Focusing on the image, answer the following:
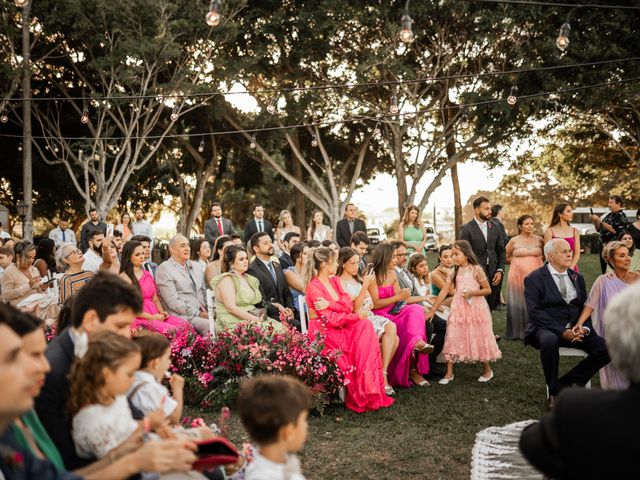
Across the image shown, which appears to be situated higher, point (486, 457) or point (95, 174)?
point (95, 174)

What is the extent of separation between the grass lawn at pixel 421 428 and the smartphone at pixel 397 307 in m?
0.92

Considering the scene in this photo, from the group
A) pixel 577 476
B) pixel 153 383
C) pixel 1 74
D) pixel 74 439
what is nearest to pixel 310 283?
pixel 153 383

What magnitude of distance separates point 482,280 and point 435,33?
15.7 metres

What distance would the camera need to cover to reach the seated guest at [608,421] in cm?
188

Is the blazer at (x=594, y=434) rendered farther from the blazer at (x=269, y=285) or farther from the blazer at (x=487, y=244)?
the blazer at (x=487, y=244)

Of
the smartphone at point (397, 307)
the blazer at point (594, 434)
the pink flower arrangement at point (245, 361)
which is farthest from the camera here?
the smartphone at point (397, 307)

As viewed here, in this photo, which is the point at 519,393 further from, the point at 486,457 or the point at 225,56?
the point at 225,56

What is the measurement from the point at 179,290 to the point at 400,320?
2713mm

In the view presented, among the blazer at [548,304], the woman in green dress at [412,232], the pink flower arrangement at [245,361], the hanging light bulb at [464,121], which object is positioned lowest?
the pink flower arrangement at [245,361]

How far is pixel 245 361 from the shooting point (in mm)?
5984

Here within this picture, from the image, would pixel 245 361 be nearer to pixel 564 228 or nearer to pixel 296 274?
pixel 296 274

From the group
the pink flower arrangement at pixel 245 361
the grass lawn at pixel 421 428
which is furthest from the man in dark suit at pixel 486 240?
the pink flower arrangement at pixel 245 361

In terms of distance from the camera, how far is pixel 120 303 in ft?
9.97

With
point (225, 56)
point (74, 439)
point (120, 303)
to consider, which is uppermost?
point (225, 56)
